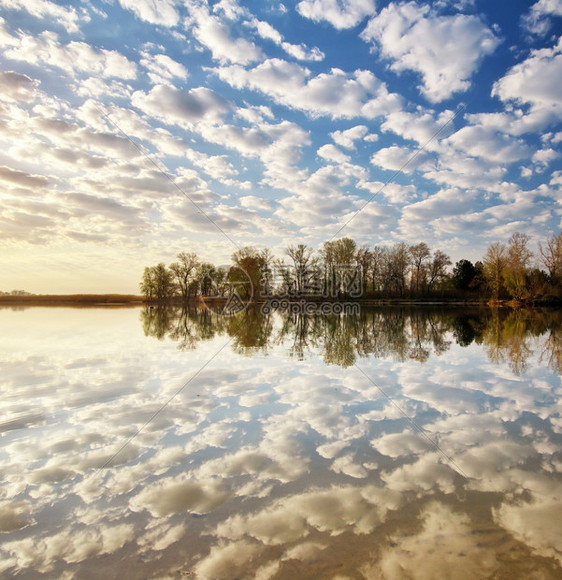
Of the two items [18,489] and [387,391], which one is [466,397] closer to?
[387,391]

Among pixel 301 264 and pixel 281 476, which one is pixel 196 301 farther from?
pixel 281 476

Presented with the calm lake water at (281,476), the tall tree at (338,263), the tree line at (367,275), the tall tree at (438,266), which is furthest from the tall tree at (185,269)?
the calm lake water at (281,476)

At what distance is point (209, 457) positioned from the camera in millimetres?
4008

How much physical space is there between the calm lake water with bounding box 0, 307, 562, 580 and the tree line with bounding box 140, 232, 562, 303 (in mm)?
61480

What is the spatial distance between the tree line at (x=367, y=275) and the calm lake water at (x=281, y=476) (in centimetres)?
6148

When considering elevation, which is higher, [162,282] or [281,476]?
[162,282]

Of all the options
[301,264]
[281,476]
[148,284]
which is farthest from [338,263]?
[281,476]

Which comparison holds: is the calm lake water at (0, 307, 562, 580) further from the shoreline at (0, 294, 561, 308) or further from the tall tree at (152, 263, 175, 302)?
the tall tree at (152, 263, 175, 302)

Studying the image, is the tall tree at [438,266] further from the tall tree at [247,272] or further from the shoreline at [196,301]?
the tall tree at [247,272]

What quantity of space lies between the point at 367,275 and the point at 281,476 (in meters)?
75.7

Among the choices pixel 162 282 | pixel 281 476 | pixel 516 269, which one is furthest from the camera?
pixel 162 282

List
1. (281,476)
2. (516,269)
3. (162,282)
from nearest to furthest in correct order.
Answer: (281,476) → (516,269) → (162,282)

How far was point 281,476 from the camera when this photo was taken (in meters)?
3.58

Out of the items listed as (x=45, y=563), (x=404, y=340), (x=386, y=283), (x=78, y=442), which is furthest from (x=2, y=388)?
(x=386, y=283)
